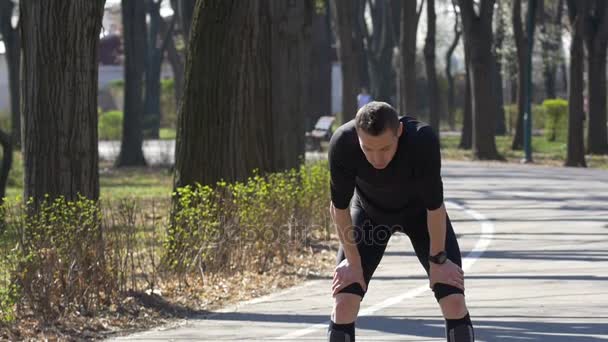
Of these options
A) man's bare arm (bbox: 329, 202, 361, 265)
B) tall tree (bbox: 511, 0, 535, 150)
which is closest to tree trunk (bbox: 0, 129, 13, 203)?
man's bare arm (bbox: 329, 202, 361, 265)

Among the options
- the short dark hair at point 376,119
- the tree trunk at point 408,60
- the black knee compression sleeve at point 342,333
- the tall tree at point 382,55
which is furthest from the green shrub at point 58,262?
the tall tree at point 382,55

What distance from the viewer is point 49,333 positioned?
→ 10.1 metres

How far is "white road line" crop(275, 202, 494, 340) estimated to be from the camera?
1044 centimetres

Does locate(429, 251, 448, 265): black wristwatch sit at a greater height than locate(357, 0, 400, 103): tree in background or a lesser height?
Result: lesser

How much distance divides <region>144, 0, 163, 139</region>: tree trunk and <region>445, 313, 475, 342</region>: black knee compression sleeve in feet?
182

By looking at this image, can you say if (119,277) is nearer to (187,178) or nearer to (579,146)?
(187,178)

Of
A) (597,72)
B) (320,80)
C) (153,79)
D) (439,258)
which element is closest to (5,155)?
(439,258)

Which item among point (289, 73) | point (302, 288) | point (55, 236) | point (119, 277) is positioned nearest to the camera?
point (55, 236)

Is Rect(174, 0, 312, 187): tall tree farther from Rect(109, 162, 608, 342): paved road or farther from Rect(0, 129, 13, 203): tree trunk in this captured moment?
Rect(0, 129, 13, 203): tree trunk

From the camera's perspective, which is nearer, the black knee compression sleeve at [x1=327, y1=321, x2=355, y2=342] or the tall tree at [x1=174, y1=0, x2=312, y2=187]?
the black knee compression sleeve at [x1=327, y1=321, x2=355, y2=342]

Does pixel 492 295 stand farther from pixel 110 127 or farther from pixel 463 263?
pixel 110 127

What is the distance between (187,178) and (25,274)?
217 inches

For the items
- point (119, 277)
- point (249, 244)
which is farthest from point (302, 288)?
point (119, 277)

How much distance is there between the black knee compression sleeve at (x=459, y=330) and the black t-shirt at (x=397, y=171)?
0.60 metres
